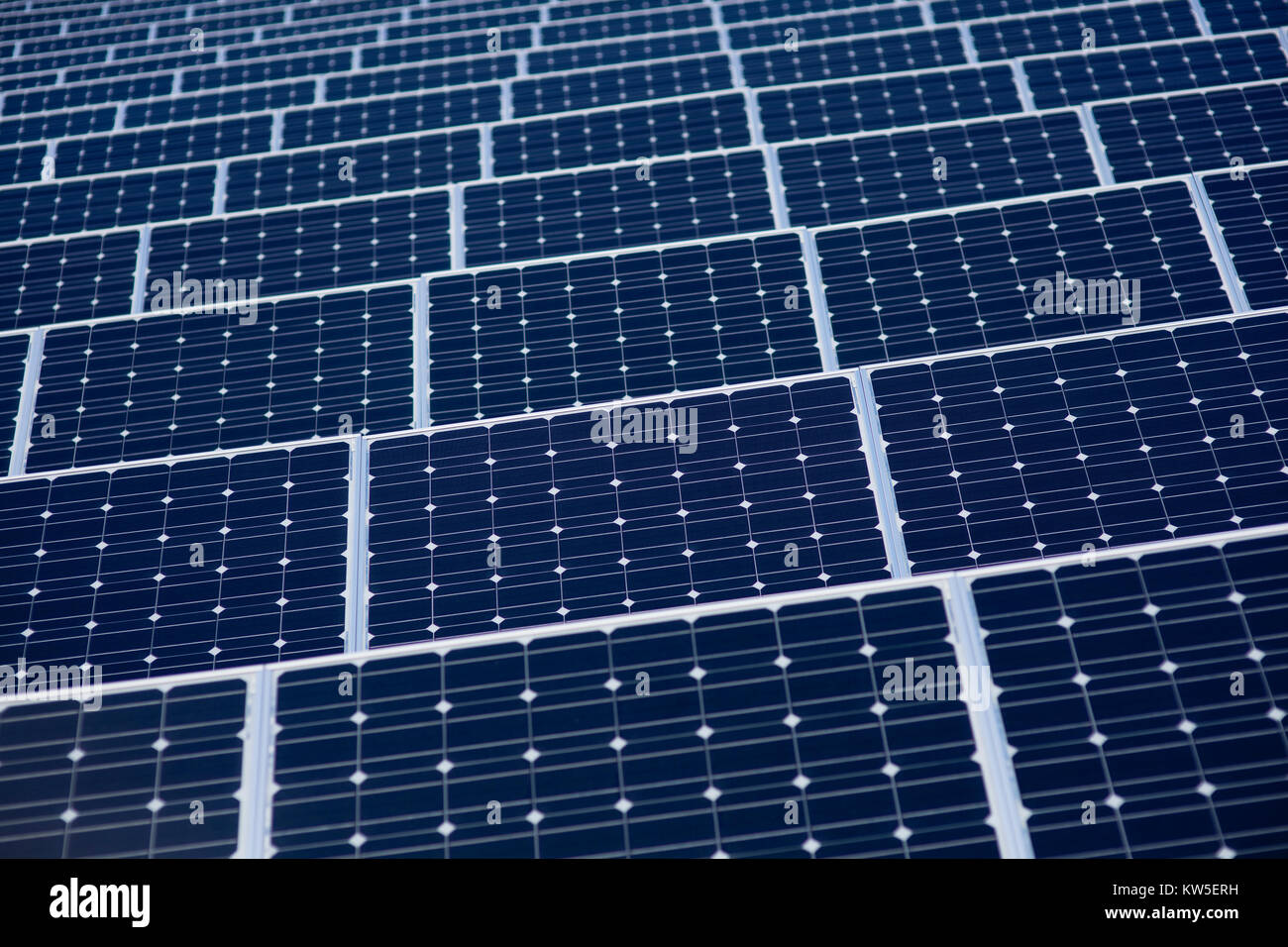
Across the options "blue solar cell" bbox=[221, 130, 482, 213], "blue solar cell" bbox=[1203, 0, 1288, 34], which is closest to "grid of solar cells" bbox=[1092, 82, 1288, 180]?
"blue solar cell" bbox=[1203, 0, 1288, 34]

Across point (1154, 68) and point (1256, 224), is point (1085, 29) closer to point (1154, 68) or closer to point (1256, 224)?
point (1154, 68)

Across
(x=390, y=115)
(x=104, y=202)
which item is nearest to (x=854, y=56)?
(x=390, y=115)

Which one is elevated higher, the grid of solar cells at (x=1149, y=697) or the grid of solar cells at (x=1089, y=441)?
the grid of solar cells at (x=1089, y=441)

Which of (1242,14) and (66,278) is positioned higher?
(66,278)

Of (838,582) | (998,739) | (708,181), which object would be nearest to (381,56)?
(708,181)

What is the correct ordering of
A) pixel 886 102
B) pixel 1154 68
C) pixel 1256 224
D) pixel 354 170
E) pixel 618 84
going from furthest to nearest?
pixel 618 84 → pixel 1154 68 → pixel 886 102 → pixel 354 170 → pixel 1256 224

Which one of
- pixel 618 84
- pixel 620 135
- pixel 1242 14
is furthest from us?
pixel 618 84

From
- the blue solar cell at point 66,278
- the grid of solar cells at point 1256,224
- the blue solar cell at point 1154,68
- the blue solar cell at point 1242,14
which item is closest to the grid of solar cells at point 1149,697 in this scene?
the grid of solar cells at point 1256,224

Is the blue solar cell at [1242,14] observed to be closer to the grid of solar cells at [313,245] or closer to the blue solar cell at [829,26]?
the blue solar cell at [829,26]
